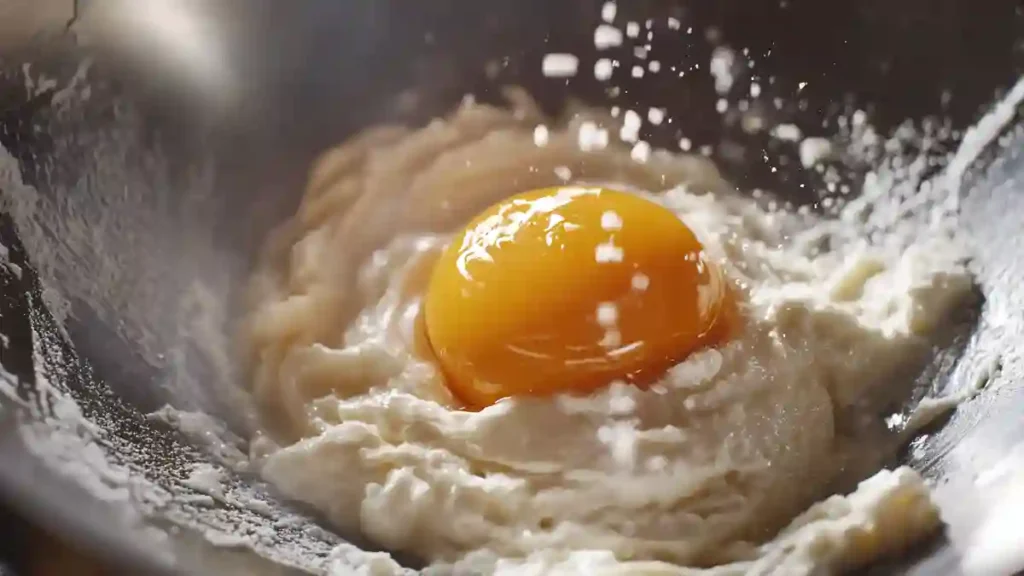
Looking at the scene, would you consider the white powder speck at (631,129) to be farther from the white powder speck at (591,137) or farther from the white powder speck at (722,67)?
the white powder speck at (722,67)

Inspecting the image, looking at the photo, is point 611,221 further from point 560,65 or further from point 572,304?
point 560,65

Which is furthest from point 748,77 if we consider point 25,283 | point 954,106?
point 25,283

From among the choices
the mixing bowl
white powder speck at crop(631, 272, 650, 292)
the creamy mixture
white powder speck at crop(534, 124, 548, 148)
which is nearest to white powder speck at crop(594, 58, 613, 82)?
the mixing bowl

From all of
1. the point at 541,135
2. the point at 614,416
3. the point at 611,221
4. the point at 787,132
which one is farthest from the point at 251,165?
the point at 787,132

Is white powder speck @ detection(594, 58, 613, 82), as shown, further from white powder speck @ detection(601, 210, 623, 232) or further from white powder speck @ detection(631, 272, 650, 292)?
white powder speck @ detection(631, 272, 650, 292)

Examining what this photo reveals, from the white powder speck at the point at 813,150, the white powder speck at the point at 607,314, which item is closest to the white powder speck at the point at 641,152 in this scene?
the white powder speck at the point at 813,150

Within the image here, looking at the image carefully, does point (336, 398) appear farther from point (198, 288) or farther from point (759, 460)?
point (759, 460)
